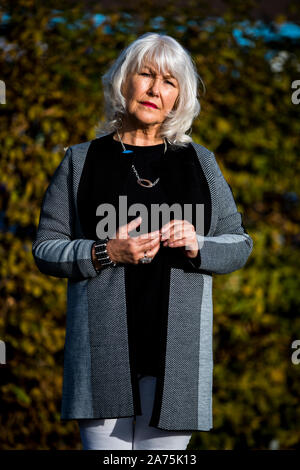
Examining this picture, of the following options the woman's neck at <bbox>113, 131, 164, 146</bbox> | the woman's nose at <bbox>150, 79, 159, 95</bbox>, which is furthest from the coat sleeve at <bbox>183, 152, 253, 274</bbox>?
the woman's nose at <bbox>150, 79, 159, 95</bbox>

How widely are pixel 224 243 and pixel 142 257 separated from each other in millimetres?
362

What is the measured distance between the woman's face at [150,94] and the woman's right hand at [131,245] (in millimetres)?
477

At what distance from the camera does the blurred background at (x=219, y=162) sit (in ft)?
13.3

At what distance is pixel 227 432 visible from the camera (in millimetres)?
4359

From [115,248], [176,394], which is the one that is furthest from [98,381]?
[115,248]

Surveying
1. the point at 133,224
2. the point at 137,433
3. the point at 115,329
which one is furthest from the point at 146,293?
the point at 137,433

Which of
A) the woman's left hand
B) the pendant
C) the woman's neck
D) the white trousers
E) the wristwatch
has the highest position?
the woman's neck

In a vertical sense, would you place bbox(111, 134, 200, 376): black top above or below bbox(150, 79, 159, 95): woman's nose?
below

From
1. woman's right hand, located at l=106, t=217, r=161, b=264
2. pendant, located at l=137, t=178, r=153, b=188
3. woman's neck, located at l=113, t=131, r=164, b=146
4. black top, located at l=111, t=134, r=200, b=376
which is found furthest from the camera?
woman's neck, located at l=113, t=131, r=164, b=146

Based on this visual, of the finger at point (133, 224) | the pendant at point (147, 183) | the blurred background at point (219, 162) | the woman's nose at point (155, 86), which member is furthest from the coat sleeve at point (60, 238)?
the blurred background at point (219, 162)

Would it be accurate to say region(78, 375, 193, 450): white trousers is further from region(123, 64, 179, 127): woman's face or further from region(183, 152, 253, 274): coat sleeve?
region(123, 64, 179, 127): woman's face

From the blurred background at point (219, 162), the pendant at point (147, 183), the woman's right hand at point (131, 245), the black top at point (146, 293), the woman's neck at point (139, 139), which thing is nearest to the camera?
→ the woman's right hand at point (131, 245)

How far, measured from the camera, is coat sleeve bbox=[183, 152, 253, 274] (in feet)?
7.72

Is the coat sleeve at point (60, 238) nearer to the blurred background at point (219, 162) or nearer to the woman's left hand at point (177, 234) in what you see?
the woman's left hand at point (177, 234)
